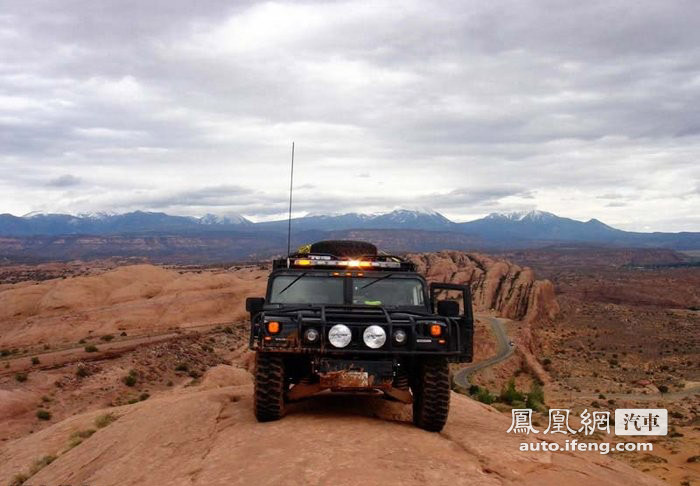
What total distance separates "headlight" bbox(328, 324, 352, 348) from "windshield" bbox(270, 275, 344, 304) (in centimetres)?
156

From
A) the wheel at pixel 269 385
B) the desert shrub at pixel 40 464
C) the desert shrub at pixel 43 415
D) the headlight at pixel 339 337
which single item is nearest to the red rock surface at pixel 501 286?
the desert shrub at pixel 43 415

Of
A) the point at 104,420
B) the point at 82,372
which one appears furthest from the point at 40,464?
the point at 82,372

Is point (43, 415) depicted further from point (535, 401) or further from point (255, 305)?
point (535, 401)

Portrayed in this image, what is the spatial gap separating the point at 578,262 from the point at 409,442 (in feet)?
646

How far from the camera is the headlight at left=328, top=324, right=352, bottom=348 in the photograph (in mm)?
8172

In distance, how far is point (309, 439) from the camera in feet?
24.9

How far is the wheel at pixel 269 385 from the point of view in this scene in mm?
8508

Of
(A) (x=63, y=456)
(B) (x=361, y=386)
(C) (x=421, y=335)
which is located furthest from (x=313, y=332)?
(A) (x=63, y=456)

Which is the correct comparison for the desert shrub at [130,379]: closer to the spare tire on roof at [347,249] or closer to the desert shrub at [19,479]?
the desert shrub at [19,479]

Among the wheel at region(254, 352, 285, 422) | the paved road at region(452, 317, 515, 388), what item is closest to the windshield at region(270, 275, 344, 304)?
the wheel at region(254, 352, 285, 422)

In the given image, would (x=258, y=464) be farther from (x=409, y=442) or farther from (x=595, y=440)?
(x=595, y=440)

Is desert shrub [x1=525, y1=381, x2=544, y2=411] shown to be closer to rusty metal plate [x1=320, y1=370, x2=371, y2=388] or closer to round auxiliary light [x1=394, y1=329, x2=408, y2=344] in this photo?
round auxiliary light [x1=394, y1=329, x2=408, y2=344]

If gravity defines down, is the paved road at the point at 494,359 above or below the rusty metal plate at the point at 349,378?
below

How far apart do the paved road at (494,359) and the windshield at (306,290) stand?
2270 centimetres
